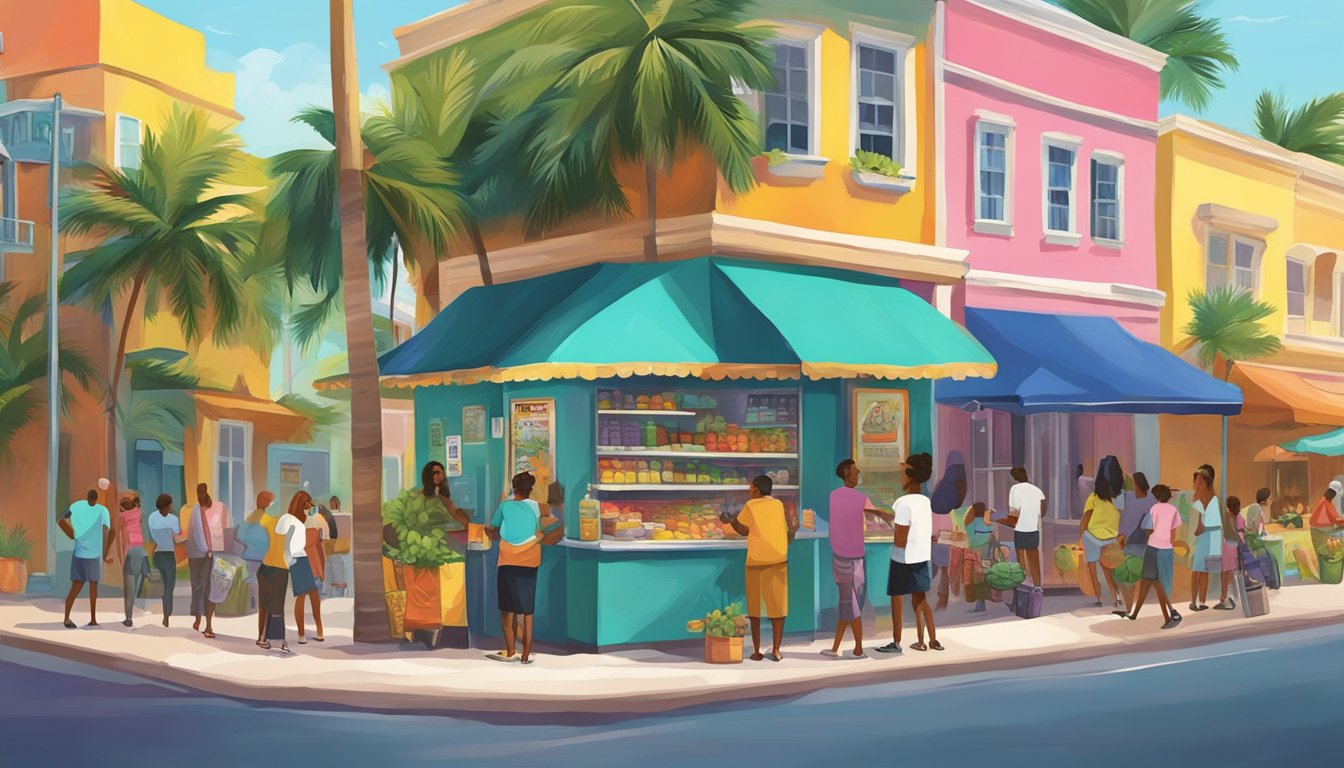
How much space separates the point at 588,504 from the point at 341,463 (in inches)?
1221

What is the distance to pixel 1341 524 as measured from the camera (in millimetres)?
24750

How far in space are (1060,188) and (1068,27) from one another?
2433 mm

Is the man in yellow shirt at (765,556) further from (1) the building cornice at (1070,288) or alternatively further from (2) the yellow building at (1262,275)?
(2) the yellow building at (1262,275)

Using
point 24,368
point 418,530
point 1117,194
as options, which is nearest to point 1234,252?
point 1117,194

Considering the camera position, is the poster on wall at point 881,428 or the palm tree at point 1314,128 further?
the palm tree at point 1314,128

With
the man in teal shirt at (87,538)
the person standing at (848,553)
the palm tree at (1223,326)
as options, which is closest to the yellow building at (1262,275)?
the palm tree at (1223,326)

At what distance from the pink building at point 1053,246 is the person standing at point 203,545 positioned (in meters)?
9.60

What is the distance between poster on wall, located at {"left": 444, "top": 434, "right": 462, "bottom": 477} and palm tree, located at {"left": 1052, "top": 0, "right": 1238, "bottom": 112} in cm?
2402

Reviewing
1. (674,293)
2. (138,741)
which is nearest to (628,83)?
(674,293)

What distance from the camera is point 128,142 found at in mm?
29750

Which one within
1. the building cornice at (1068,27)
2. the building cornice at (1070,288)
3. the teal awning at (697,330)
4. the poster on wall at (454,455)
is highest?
the building cornice at (1068,27)

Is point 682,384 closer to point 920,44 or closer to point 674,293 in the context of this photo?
point 674,293

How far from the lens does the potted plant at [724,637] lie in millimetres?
14969

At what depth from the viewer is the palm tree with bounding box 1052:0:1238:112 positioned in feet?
120
